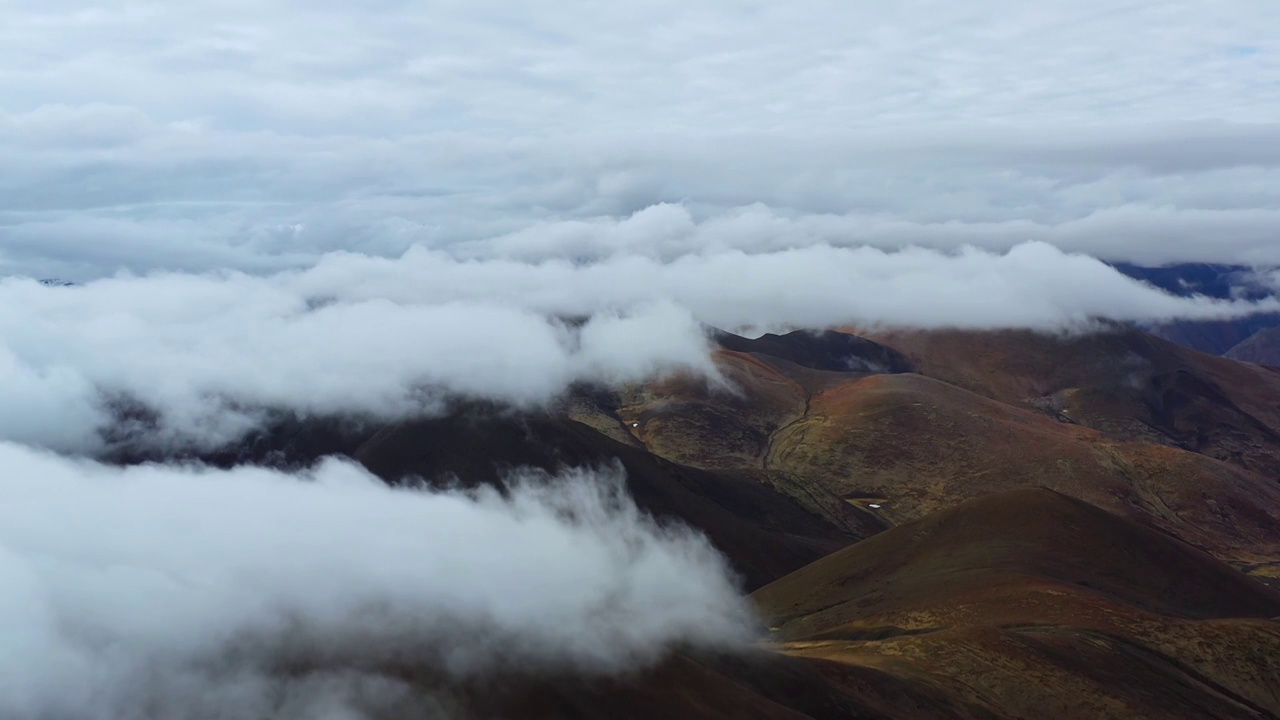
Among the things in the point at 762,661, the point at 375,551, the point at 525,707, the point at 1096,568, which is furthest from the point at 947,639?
the point at 375,551

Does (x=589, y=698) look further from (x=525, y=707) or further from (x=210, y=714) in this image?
(x=210, y=714)

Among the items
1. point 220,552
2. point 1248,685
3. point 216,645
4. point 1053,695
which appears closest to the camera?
point 216,645

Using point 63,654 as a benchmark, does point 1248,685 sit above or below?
below

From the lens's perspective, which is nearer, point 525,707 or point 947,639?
point 525,707

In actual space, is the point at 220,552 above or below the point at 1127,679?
above

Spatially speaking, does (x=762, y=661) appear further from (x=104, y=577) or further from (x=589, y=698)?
(x=104, y=577)

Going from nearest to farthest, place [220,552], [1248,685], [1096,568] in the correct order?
[1248,685], [220,552], [1096,568]

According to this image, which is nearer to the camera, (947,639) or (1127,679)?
(1127,679)

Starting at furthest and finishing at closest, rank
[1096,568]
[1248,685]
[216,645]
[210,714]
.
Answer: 1. [1096,568]
2. [1248,685]
3. [216,645]
4. [210,714]

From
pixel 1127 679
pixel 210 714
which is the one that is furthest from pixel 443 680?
pixel 1127 679
